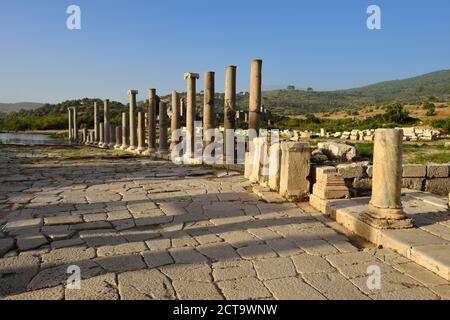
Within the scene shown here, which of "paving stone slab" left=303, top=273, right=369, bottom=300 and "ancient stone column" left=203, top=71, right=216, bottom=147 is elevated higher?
"ancient stone column" left=203, top=71, right=216, bottom=147

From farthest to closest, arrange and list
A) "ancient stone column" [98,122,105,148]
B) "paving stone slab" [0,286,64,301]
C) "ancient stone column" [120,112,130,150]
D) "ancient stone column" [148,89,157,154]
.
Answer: "ancient stone column" [98,122,105,148] < "ancient stone column" [120,112,130,150] < "ancient stone column" [148,89,157,154] < "paving stone slab" [0,286,64,301]

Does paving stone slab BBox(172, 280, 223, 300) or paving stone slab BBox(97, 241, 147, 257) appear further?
paving stone slab BBox(97, 241, 147, 257)

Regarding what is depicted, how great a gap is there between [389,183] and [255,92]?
716cm

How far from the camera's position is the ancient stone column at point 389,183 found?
546cm

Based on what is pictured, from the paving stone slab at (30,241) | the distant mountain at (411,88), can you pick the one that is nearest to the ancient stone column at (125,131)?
the paving stone slab at (30,241)

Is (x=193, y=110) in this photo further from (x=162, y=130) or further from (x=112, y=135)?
(x=112, y=135)

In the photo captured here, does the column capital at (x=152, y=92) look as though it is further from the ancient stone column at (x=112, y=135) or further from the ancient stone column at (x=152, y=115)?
the ancient stone column at (x=112, y=135)

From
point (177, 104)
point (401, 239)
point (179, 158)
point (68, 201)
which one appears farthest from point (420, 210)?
point (177, 104)

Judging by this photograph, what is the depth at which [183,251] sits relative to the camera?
4.85m

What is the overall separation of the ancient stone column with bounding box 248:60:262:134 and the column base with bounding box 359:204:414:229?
7159 millimetres

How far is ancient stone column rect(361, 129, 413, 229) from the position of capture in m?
5.46

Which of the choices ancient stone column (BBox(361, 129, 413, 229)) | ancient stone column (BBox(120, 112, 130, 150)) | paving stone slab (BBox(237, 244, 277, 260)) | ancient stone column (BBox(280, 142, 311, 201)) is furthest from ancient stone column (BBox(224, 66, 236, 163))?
ancient stone column (BBox(120, 112, 130, 150))

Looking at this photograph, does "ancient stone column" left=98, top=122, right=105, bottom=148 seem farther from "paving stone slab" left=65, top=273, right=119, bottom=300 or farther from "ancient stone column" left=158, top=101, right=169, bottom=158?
"paving stone slab" left=65, top=273, right=119, bottom=300

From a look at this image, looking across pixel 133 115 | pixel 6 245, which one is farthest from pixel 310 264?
pixel 133 115
